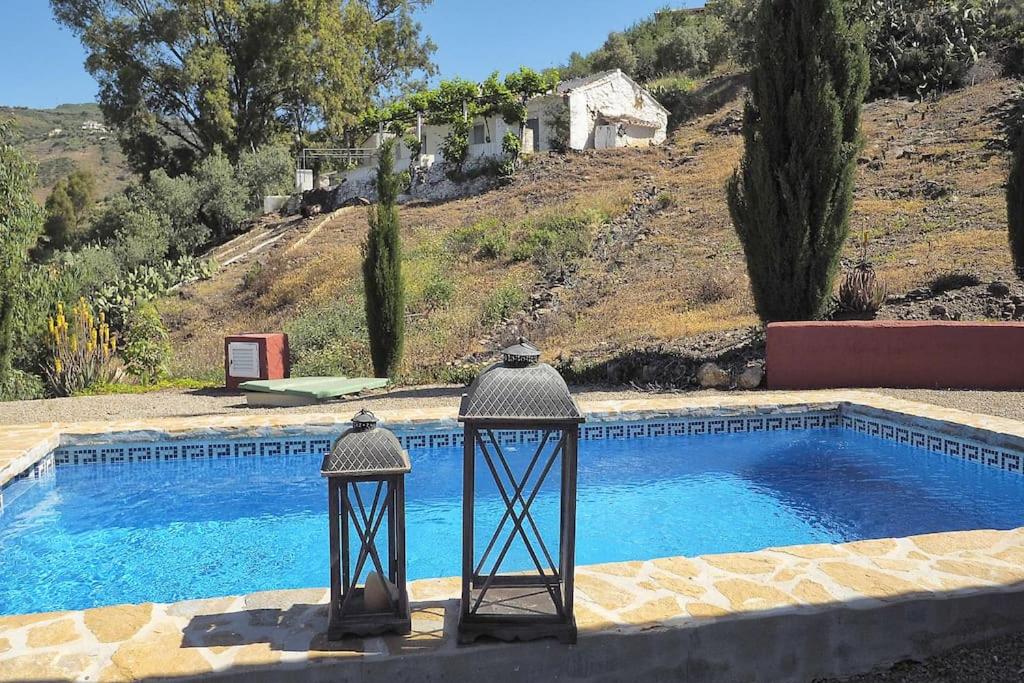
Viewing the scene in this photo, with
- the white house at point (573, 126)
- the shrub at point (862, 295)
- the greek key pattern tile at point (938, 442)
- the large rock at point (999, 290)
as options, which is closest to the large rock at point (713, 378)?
the greek key pattern tile at point (938, 442)

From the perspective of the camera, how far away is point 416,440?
7922mm

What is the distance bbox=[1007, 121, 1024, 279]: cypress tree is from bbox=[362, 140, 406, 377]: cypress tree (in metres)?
9.19

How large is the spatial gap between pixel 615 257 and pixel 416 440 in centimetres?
1273

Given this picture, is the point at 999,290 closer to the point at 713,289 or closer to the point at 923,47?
the point at 713,289

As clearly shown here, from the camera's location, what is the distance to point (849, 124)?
34.8 feet

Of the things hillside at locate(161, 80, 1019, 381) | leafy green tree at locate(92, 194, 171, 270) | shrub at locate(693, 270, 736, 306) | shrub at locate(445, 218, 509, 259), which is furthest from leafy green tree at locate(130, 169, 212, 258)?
shrub at locate(693, 270, 736, 306)

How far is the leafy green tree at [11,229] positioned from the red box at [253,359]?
287 centimetres

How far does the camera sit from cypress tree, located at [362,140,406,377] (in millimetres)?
11961

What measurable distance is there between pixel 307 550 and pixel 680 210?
18.5 m

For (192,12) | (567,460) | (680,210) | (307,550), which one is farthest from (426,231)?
(567,460)

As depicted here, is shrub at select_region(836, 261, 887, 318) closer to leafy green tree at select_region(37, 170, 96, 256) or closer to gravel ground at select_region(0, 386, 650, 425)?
gravel ground at select_region(0, 386, 650, 425)

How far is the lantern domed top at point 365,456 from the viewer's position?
2.78m

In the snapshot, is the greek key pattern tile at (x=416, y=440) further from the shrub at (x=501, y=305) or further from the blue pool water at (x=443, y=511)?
the shrub at (x=501, y=305)

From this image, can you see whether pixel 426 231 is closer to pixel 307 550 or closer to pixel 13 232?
pixel 13 232
